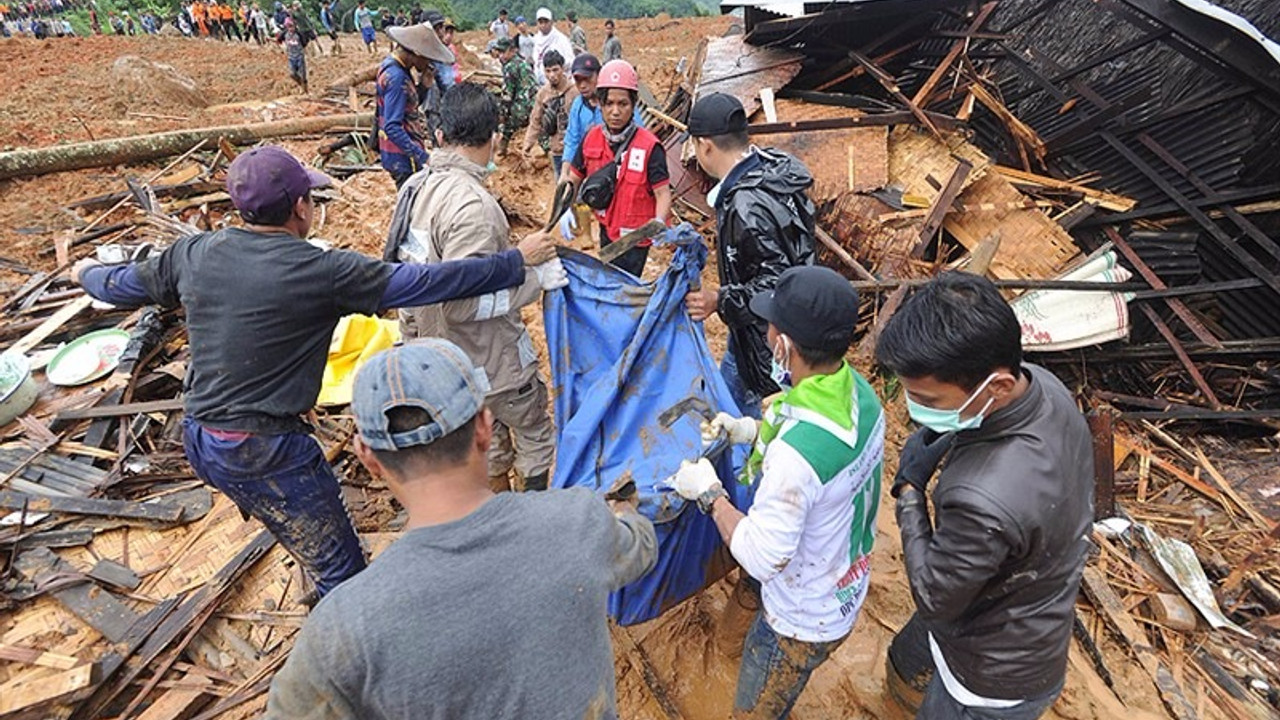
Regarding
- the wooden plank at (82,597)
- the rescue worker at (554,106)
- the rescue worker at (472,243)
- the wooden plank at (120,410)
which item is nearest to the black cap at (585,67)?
the rescue worker at (554,106)

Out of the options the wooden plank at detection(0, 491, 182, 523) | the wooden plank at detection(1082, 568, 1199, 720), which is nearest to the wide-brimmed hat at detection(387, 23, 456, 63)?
the wooden plank at detection(0, 491, 182, 523)

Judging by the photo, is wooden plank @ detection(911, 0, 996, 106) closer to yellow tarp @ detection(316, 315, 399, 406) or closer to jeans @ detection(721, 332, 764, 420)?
jeans @ detection(721, 332, 764, 420)

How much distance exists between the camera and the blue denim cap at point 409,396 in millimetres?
1284

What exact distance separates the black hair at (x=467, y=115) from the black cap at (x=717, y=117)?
968mm

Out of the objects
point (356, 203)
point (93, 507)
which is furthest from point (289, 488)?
point (356, 203)

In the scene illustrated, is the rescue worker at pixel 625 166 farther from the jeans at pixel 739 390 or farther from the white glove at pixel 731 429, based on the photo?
the white glove at pixel 731 429

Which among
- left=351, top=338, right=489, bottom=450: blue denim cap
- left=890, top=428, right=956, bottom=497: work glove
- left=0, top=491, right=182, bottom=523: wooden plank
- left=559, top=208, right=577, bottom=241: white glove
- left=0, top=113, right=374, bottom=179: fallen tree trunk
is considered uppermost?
left=351, top=338, right=489, bottom=450: blue denim cap

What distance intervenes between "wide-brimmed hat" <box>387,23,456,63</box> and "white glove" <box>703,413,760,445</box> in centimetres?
504

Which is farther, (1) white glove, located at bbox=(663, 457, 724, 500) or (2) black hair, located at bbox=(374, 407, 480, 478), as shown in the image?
(1) white glove, located at bbox=(663, 457, 724, 500)

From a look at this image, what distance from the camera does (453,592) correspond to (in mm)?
1161

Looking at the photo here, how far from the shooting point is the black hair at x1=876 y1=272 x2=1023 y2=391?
4.88 ft

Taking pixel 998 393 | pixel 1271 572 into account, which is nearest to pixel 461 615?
pixel 998 393

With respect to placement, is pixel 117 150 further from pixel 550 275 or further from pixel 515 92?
pixel 550 275

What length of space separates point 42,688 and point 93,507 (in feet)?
4.58
